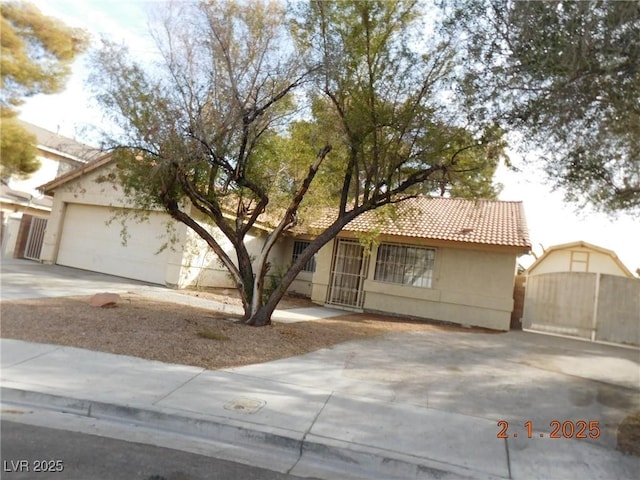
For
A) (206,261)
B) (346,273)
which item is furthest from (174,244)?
(346,273)

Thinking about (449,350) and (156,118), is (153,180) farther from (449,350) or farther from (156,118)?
(449,350)

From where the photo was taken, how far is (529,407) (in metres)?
6.14

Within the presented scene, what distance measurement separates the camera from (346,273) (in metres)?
17.1

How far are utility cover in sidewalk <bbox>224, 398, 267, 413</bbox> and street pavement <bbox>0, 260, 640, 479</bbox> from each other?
0.04ft

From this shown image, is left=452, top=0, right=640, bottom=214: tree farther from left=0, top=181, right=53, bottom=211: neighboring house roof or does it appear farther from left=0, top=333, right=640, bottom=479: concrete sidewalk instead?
left=0, top=181, right=53, bottom=211: neighboring house roof

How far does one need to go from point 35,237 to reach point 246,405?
16.4m

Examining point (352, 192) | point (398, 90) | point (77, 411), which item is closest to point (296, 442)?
point (77, 411)

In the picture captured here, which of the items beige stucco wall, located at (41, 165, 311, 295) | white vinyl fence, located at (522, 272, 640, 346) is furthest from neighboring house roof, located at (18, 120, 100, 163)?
white vinyl fence, located at (522, 272, 640, 346)

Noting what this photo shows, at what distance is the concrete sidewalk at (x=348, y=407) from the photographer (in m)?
4.40

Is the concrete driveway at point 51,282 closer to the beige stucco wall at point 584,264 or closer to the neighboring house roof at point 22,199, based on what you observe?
the neighboring house roof at point 22,199

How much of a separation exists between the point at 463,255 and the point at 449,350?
19.8ft

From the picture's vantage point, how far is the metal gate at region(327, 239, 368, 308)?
669 inches
